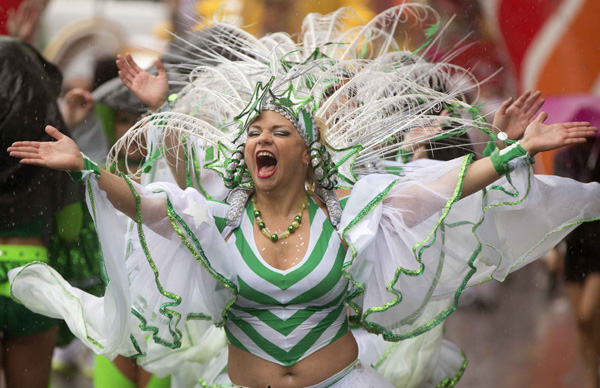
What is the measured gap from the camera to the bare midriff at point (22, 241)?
447 cm

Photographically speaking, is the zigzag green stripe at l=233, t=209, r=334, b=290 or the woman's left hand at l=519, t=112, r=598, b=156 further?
the zigzag green stripe at l=233, t=209, r=334, b=290

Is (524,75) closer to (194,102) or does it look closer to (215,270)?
(194,102)

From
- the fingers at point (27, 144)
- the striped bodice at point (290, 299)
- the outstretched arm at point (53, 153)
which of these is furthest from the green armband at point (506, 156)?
the fingers at point (27, 144)

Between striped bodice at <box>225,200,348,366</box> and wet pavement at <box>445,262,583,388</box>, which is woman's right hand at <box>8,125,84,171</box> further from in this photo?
wet pavement at <box>445,262,583,388</box>

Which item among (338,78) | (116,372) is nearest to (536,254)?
(338,78)

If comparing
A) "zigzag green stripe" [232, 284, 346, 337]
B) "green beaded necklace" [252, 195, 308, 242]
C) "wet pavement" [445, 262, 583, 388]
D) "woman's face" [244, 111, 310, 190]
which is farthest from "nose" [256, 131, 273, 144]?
"wet pavement" [445, 262, 583, 388]

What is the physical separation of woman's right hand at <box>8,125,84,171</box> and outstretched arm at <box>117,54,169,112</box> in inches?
55.0

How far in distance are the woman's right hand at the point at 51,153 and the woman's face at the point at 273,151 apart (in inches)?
25.3

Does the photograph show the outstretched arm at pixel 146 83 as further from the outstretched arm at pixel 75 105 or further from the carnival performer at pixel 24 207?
the outstretched arm at pixel 75 105

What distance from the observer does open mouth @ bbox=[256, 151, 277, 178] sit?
335 centimetres

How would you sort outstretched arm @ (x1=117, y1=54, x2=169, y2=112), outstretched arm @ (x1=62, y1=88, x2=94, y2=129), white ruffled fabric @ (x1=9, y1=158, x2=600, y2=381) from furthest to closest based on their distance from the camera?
outstretched arm @ (x1=62, y1=88, x2=94, y2=129) → outstretched arm @ (x1=117, y1=54, x2=169, y2=112) → white ruffled fabric @ (x1=9, y1=158, x2=600, y2=381)

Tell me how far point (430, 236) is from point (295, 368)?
→ 67cm

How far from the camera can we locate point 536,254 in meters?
3.75

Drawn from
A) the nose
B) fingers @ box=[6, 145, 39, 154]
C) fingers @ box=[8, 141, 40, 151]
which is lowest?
the nose
